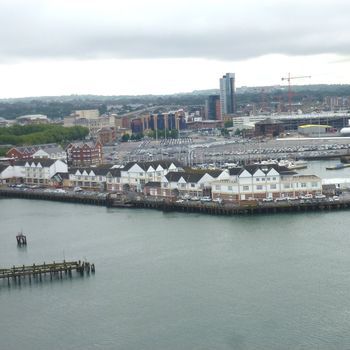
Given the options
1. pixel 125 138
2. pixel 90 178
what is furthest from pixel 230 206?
pixel 125 138

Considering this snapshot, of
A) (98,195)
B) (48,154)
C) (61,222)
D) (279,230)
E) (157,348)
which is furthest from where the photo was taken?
(48,154)

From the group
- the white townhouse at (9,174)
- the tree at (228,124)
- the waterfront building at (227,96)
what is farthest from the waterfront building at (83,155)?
the waterfront building at (227,96)

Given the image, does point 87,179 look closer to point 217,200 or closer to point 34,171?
point 34,171

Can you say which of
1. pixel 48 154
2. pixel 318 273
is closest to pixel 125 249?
pixel 318 273

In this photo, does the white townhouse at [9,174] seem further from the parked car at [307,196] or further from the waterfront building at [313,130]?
the waterfront building at [313,130]

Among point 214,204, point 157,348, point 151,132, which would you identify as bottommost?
point 157,348

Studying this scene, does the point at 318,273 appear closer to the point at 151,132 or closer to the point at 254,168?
the point at 254,168

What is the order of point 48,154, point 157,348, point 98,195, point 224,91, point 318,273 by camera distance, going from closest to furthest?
point 157,348 → point 318,273 → point 98,195 → point 48,154 → point 224,91
